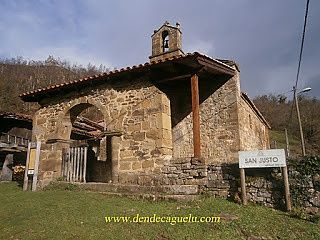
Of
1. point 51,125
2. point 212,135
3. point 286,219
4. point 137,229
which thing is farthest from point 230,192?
point 51,125

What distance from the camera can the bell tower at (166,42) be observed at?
42.3ft

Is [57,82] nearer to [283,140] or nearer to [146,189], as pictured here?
[283,140]

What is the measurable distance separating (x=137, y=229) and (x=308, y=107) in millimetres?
30253

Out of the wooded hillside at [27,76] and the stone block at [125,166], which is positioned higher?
the wooded hillside at [27,76]

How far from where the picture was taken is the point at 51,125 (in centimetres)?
1162

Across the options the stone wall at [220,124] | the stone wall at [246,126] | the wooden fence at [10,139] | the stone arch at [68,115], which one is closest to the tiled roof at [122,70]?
the stone arch at [68,115]

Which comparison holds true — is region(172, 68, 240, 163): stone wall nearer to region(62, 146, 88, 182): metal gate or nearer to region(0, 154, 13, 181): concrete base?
region(62, 146, 88, 182): metal gate

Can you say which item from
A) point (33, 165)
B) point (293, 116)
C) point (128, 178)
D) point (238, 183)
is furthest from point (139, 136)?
point (293, 116)

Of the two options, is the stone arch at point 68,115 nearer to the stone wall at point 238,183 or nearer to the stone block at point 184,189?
the stone wall at point 238,183

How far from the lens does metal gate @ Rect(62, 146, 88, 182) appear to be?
10523 millimetres

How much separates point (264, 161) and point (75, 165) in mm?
6629

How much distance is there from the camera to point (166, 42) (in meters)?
13.5

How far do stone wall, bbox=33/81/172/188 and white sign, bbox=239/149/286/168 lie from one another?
265 centimetres

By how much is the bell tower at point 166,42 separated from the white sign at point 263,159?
22.3ft
